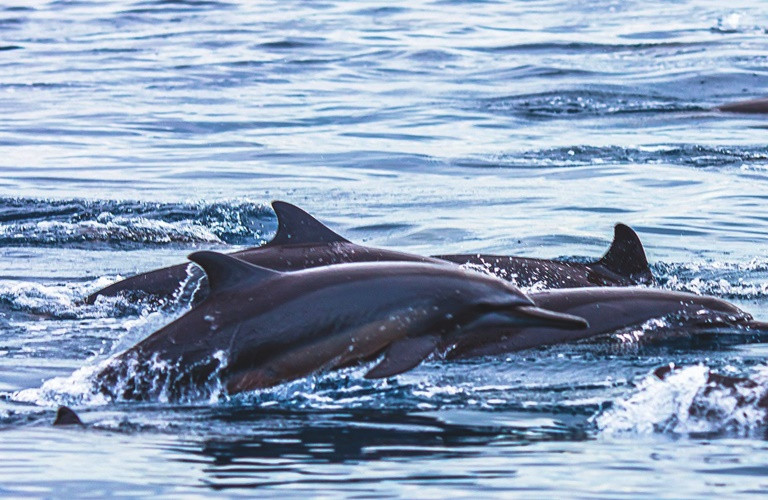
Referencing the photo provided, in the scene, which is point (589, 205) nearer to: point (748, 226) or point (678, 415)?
point (748, 226)

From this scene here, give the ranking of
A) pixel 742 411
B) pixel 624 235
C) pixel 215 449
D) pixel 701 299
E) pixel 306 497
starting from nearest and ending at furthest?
pixel 306 497, pixel 215 449, pixel 742 411, pixel 701 299, pixel 624 235

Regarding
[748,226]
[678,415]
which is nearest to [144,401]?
[678,415]

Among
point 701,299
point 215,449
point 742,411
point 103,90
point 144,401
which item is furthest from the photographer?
point 103,90

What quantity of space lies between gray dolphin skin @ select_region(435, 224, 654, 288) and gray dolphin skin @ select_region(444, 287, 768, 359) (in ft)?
2.26

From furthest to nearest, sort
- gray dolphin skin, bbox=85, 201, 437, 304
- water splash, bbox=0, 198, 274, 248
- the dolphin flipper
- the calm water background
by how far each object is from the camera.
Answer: water splash, bbox=0, 198, 274, 248, gray dolphin skin, bbox=85, 201, 437, 304, the dolphin flipper, the calm water background

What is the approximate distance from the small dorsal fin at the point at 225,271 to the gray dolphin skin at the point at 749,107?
46.4ft

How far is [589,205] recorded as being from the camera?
43.5ft

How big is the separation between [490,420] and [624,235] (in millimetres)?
3117

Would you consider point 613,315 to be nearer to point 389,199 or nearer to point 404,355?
point 404,355

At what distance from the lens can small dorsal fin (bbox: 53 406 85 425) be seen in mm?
6020

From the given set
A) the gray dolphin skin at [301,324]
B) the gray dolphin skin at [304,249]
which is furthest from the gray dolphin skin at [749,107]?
the gray dolphin skin at [301,324]

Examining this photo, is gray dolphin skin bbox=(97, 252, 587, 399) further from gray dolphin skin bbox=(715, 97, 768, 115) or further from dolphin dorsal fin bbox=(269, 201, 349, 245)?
gray dolphin skin bbox=(715, 97, 768, 115)

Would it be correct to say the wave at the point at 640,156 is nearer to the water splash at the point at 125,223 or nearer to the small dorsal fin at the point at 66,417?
the water splash at the point at 125,223

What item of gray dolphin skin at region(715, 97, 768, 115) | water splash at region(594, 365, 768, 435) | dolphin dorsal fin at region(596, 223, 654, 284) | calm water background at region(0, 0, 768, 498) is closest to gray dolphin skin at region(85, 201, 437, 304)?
calm water background at region(0, 0, 768, 498)
